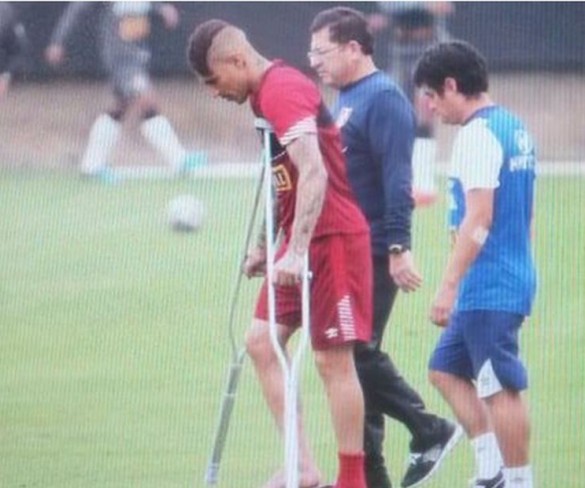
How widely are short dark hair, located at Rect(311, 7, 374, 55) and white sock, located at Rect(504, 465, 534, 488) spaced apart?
1.48 meters

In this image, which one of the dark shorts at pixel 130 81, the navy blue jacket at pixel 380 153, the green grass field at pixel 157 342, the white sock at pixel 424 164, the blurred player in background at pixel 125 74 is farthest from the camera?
the white sock at pixel 424 164

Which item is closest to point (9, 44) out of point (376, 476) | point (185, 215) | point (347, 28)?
point (185, 215)

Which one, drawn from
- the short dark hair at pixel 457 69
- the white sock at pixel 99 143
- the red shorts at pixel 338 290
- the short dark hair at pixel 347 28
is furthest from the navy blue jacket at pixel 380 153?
the white sock at pixel 99 143

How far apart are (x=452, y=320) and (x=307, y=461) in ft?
2.12

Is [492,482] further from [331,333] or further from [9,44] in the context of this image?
[9,44]

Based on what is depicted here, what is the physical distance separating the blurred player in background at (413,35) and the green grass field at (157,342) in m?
0.52

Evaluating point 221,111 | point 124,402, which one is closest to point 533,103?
point 221,111

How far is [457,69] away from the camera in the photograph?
6953 mm

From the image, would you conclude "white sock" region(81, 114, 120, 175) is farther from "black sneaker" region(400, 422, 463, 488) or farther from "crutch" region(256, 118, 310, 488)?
"crutch" region(256, 118, 310, 488)

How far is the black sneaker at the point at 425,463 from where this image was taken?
773 centimetres

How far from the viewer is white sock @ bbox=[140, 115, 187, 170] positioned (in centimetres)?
1284

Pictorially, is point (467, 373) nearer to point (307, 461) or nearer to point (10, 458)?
point (307, 461)

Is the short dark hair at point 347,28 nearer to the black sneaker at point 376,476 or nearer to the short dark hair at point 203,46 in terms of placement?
the short dark hair at point 203,46

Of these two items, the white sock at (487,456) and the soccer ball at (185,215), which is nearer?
the white sock at (487,456)
